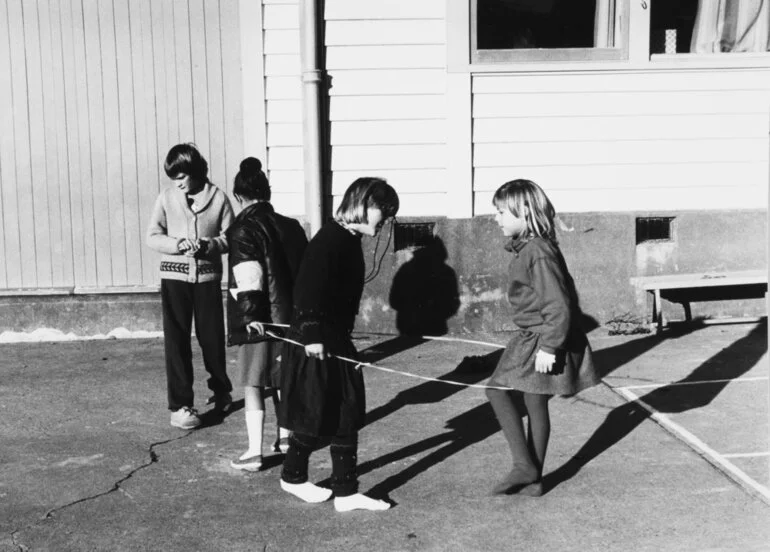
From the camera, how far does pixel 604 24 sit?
33.1 feet

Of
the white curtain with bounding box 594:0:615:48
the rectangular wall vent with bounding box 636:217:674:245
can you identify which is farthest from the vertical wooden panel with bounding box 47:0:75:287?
the rectangular wall vent with bounding box 636:217:674:245

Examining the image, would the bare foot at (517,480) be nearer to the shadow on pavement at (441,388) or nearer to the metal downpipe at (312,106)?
the shadow on pavement at (441,388)

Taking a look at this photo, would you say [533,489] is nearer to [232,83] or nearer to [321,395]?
[321,395]

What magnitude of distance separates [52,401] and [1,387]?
27.1 inches

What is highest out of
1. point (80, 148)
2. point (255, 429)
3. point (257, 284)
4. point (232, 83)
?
point (232, 83)

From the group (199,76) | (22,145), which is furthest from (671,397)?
(22,145)

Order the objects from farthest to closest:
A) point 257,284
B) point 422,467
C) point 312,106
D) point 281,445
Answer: point 312,106, point 281,445, point 422,467, point 257,284

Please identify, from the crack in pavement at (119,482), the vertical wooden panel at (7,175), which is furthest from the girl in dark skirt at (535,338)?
the vertical wooden panel at (7,175)

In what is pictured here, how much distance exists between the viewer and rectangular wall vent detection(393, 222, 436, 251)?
10062mm

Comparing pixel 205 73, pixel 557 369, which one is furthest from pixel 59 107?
pixel 557 369

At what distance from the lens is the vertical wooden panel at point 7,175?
9.81 meters

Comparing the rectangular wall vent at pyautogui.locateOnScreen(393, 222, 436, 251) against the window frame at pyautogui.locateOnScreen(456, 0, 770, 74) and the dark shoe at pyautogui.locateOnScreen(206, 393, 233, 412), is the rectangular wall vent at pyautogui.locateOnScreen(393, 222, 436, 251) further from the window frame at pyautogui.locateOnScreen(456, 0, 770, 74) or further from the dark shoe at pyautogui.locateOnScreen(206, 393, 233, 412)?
the dark shoe at pyautogui.locateOnScreen(206, 393, 233, 412)

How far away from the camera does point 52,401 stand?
812cm

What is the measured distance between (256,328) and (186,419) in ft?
4.60
